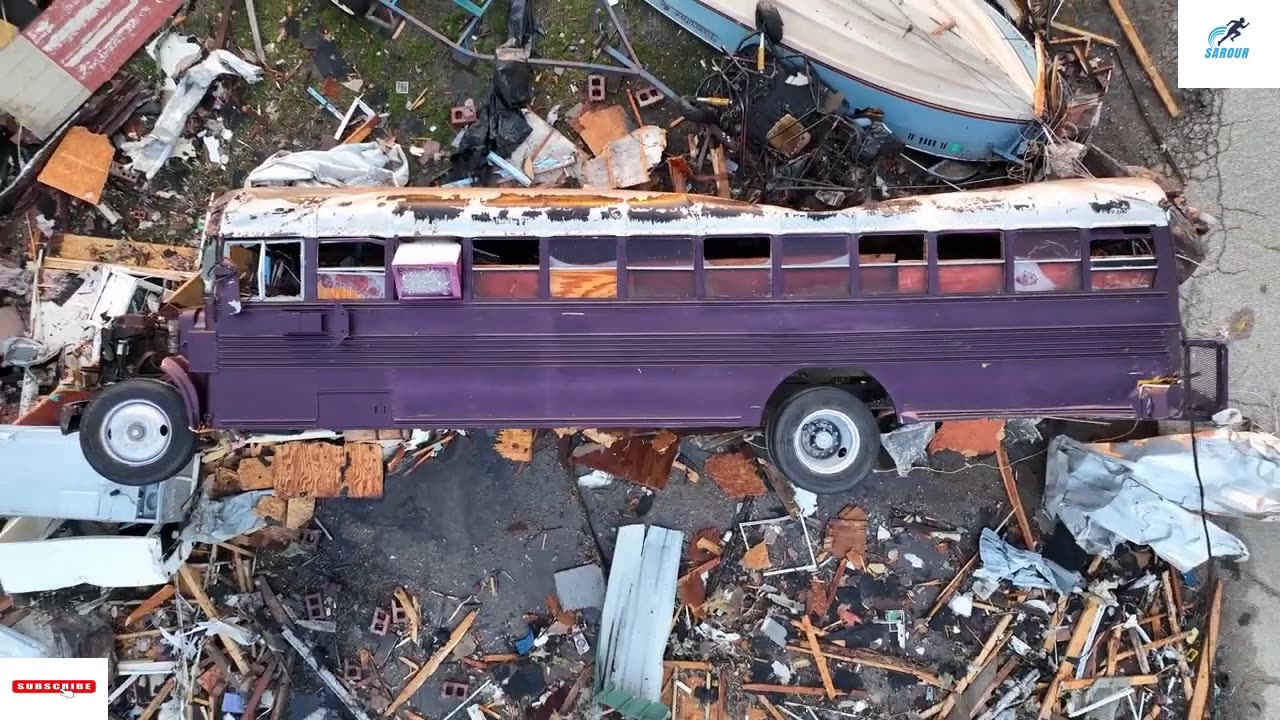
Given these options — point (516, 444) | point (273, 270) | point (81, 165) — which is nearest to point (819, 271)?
point (516, 444)

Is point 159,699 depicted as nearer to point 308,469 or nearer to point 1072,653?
point 308,469

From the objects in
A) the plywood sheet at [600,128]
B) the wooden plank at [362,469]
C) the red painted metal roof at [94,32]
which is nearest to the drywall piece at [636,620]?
the wooden plank at [362,469]

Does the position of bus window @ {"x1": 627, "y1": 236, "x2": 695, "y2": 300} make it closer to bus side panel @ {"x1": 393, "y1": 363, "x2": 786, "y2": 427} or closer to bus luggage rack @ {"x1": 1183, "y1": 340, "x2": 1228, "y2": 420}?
bus side panel @ {"x1": 393, "y1": 363, "x2": 786, "y2": 427}

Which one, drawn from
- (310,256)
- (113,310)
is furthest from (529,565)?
(113,310)

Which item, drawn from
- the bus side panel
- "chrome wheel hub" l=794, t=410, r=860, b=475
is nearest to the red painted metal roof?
the bus side panel

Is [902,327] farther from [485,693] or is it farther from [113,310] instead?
[113,310]
